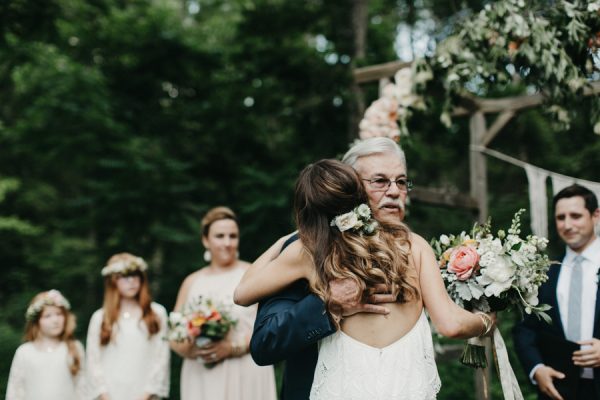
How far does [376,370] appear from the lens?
2.50 metres

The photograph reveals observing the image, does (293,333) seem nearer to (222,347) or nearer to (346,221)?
(346,221)

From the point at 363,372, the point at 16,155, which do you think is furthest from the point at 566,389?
the point at 16,155

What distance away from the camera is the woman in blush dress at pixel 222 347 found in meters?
4.61

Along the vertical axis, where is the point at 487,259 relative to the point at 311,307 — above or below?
above

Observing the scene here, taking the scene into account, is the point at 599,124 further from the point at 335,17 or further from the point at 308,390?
the point at 335,17

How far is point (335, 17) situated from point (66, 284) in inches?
312

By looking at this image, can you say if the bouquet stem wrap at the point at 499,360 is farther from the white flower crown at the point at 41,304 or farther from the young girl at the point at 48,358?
the white flower crown at the point at 41,304

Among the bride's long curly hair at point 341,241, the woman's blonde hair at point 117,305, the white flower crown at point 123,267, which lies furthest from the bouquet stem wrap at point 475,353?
the white flower crown at point 123,267

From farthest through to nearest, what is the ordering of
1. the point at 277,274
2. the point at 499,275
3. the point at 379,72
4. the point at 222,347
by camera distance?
the point at 379,72, the point at 222,347, the point at 499,275, the point at 277,274

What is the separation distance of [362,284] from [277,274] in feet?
1.22

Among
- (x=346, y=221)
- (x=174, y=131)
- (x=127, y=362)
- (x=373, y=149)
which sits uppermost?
(x=174, y=131)

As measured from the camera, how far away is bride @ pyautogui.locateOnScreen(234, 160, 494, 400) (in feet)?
8.19

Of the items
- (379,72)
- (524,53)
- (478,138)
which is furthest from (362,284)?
(478,138)

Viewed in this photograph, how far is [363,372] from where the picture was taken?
2.50 m
